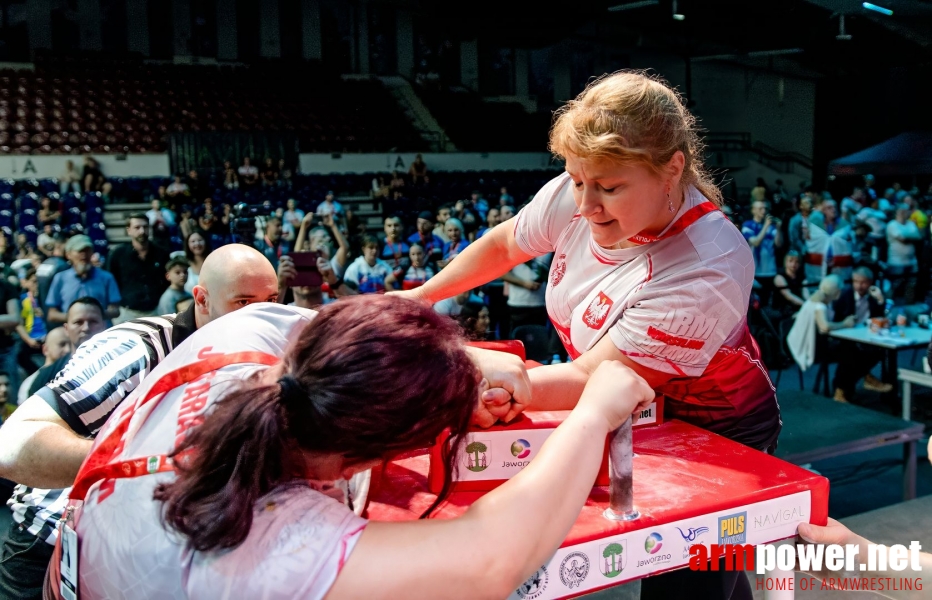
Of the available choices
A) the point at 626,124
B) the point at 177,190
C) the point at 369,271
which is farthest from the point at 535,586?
the point at 177,190

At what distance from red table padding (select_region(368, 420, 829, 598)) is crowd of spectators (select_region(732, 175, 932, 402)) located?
198 inches

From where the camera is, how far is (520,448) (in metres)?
1.14

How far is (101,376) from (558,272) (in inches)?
36.3

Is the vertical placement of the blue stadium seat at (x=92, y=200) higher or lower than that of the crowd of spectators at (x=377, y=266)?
higher

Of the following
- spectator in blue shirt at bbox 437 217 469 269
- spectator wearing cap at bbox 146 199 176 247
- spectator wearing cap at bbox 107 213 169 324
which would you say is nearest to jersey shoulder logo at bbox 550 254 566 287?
spectator wearing cap at bbox 107 213 169 324

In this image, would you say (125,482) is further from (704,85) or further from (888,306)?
(704,85)

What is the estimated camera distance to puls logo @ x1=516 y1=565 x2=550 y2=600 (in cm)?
96

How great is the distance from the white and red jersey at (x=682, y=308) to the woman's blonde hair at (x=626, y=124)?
15 centimetres

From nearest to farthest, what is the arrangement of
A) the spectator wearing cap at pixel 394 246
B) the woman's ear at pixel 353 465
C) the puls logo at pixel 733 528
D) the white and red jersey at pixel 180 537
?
the white and red jersey at pixel 180 537, the woman's ear at pixel 353 465, the puls logo at pixel 733 528, the spectator wearing cap at pixel 394 246

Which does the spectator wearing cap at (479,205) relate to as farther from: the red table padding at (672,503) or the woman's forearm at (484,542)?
the woman's forearm at (484,542)

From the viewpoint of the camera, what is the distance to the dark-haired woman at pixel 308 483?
0.72m

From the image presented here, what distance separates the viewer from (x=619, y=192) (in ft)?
4.06

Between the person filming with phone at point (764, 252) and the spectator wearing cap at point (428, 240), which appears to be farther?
the person filming with phone at point (764, 252)

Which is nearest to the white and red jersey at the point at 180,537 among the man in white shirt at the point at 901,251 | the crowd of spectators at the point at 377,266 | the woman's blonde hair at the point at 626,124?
the woman's blonde hair at the point at 626,124
